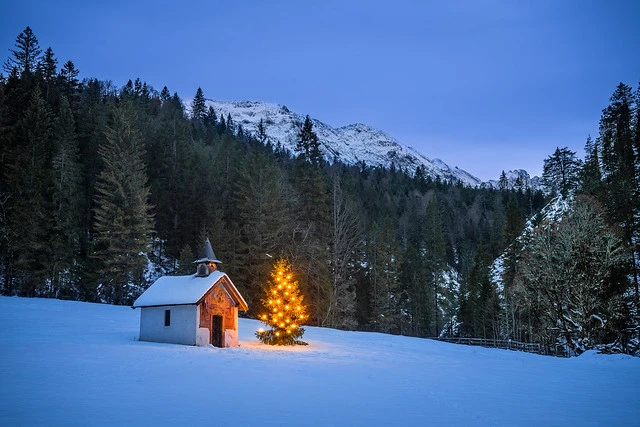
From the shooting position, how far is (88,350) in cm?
1986

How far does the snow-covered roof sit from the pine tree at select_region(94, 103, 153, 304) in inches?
516

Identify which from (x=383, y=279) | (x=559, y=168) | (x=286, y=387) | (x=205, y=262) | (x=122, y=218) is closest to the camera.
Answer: (x=286, y=387)

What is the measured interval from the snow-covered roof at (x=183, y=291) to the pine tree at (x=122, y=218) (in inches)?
516

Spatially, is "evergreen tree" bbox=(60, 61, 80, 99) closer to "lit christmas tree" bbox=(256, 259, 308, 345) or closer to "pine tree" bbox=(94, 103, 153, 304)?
"pine tree" bbox=(94, 103, 153, 304)

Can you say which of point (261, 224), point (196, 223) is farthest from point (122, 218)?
point (196, 223)

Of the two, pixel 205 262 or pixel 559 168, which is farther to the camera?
pixel 559 168

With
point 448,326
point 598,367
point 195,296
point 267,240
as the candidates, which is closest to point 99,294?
point 267,240

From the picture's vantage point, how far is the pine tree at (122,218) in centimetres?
4116

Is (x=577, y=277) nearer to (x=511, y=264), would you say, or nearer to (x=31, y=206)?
(x=511, y=264)

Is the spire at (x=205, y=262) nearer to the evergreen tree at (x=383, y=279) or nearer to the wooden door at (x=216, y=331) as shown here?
the wooden door at (x=216, y=331)

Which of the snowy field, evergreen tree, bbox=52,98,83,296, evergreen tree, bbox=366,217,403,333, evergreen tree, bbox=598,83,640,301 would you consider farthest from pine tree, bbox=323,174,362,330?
evergreen tree, bbox=52,98,83,296

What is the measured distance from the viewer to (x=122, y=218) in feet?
137

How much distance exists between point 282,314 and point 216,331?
179 inches

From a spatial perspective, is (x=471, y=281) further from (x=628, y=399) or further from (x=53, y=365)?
(x=53, y=365)
